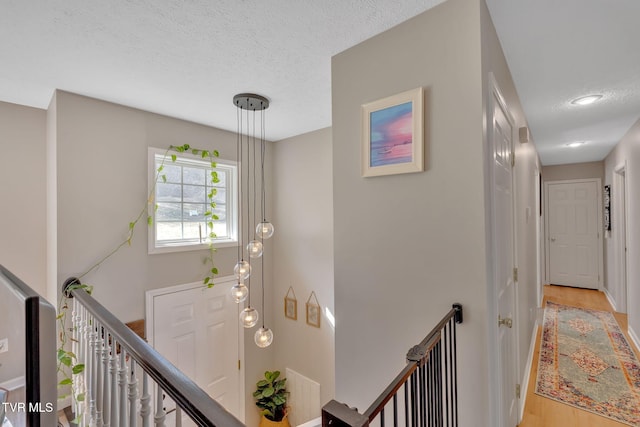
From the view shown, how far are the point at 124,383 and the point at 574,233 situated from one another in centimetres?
708

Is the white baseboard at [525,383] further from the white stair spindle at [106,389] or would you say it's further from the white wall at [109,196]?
the white wall at [109,196]

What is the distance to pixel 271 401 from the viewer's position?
11.5ft

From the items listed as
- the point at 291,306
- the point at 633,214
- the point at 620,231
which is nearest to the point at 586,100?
the point at 633,214

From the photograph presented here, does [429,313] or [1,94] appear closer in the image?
[429,313]

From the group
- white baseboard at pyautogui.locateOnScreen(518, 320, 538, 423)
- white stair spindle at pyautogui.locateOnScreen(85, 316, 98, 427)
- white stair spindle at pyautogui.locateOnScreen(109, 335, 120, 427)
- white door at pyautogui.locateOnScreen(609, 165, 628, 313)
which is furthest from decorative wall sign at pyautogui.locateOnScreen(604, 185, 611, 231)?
white stair spindle at pyautogui.locateOnScreen(85, 316, 98, 427)

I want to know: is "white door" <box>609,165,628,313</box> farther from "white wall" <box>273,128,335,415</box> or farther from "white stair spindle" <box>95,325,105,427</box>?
"white stair spindle" <box>95,325,105,427</box>

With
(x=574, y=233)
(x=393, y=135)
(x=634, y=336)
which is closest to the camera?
(x=393, y=135)

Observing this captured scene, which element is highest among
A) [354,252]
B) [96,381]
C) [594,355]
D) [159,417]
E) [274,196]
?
[274,196]

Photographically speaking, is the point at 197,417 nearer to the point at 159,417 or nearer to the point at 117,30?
the point at 159,417

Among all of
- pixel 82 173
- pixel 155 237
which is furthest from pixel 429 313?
pixel 82 173

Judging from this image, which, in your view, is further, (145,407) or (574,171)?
(574,171)

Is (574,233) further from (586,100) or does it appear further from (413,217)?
(413,217)

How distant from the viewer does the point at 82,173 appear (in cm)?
234

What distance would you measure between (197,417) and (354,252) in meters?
1.10
